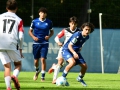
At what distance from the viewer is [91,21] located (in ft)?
82.7

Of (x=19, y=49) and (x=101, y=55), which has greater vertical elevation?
(x=19, y=49)

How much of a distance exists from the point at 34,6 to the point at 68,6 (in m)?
1.43

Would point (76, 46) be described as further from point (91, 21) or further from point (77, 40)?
point (91, 21)

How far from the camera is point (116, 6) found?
26.1 m

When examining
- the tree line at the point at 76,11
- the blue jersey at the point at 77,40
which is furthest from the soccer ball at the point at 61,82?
the tree line at the point at 76,11

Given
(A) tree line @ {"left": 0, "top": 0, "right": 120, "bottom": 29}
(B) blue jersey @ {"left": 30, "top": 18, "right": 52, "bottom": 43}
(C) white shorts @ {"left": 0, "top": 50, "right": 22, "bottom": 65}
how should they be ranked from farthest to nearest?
(A) tree line @ {"left": 0, "top": 0, "right": 120, "bottom": 29} → (B) blue jersey @ {"left": 30, "top": 18, "right": 52, "bottom": 43} → (C) white shorts @ {"left": 0, "top": 50, "right": 22, "bottom": 65}

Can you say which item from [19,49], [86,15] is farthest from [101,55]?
[19,49]

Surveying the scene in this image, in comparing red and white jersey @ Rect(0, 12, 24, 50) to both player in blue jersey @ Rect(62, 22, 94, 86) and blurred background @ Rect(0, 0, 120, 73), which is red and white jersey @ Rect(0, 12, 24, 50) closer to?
player in blue jersey @ Rect(62, 22, 94, 86)

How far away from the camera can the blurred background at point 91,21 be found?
24.4 meters

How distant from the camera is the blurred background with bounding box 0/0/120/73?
80.2 ft

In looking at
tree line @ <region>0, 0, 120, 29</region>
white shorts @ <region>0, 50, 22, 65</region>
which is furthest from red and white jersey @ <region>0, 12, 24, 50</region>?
tree line @ <region>0, 0, 120, 29</region>

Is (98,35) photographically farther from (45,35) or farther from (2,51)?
(2,51)

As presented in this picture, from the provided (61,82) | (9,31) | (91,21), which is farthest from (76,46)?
(91,21)

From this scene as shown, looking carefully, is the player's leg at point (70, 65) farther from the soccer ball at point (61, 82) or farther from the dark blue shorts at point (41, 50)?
the dark blue shorts at point (41, 50)
